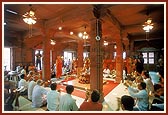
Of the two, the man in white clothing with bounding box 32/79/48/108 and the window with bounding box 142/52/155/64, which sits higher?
the window with bounding box 142/52/155/64

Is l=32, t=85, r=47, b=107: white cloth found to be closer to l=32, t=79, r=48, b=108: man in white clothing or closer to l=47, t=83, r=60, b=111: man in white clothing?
l=32, t=79, r=48, b=108: man in white clothing

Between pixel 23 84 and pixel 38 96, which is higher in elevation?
pixel 23 84

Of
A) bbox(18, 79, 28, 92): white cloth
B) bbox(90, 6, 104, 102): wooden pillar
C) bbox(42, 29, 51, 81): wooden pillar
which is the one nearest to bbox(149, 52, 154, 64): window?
bbox(42, 29, 51, 81): wooden pillar

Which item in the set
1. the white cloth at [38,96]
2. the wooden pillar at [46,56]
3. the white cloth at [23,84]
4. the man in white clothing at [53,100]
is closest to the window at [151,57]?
the wooden pillar at [46,56]

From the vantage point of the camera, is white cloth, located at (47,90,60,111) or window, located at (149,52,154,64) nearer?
white cloth, located at (47,90,60,111)

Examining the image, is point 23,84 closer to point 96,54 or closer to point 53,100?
point 53,100

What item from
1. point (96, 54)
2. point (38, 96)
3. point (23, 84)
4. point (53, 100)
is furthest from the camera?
point (23, 84)

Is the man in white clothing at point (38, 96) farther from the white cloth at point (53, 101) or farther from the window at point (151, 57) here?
the window at point (151, 57)

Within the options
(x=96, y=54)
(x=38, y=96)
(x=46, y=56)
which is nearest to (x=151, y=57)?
(x=46, y=56)

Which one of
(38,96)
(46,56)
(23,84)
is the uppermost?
(46,56)

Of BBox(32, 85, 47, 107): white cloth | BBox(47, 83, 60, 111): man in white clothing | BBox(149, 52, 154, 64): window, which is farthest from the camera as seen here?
BBox(149, 52, 154, 64): window

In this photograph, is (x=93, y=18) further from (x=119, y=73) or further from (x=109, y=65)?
(x=109, y=65)

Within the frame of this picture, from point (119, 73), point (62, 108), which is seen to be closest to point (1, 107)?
point (62, 108)

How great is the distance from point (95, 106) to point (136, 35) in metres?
10.3
